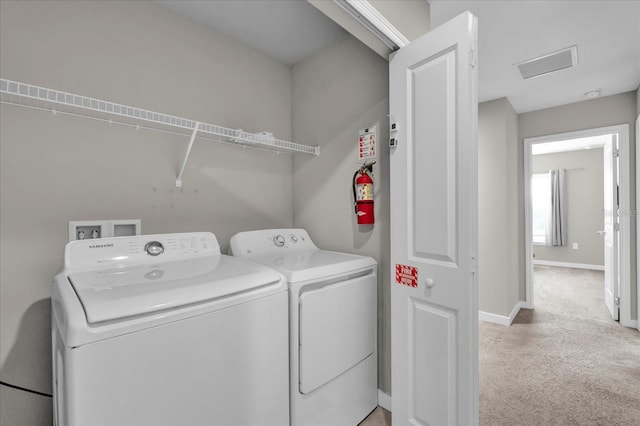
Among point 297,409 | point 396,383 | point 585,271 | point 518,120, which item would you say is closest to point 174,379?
point 297,409

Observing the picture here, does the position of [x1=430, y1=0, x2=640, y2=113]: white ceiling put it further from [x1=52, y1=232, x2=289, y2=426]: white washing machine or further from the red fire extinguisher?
[x1=52, y1=232, x2=289, y2=426]: white washing machine

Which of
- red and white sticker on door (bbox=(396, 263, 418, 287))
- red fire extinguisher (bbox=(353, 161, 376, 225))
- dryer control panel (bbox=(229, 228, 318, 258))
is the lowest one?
red and white sticker on door (bbox=(396, 263, 418, 287))

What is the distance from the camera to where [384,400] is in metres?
1.84

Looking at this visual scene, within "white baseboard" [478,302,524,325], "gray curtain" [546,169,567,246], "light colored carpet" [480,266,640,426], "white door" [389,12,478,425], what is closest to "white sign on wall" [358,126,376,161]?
"white door" [389,12,478,425]

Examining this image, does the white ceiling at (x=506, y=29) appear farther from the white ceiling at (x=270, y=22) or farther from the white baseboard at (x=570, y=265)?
the white baseboard at (x=570, y=265)

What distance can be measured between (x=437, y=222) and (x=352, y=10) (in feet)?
3.28

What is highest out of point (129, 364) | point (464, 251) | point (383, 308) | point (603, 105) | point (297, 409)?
point (603, 105)

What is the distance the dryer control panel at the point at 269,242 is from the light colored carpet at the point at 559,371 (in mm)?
1161

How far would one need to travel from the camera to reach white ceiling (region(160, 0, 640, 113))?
1.78 metres

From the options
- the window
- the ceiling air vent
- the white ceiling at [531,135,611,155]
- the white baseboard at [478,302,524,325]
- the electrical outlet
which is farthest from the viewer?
the window

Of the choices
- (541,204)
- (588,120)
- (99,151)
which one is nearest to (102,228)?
(99,151)

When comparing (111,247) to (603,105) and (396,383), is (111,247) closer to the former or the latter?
(396,383)

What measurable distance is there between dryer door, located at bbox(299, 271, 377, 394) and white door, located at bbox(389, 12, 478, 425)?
0.64 feet

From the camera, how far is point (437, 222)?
1380 mm
